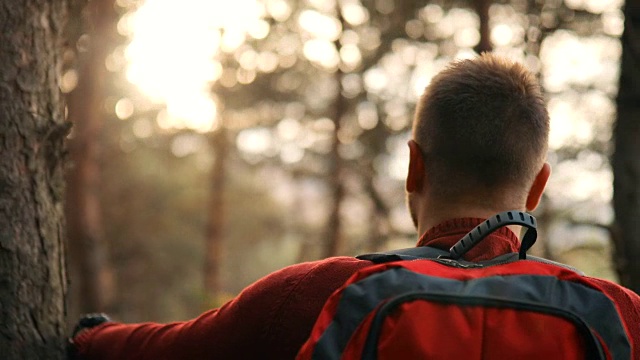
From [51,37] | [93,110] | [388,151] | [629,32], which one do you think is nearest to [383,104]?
[388,151]

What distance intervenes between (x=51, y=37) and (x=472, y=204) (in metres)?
1.54

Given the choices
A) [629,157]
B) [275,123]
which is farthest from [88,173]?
[629,157]

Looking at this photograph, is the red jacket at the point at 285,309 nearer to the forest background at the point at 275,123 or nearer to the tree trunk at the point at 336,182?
the forest background at the point at 275,123

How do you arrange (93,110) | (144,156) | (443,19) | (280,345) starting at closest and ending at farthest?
(280,345), (93,110), (443,19), (144,156)

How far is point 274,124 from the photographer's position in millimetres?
18891

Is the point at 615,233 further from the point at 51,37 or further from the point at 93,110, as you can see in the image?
the point at 93,110

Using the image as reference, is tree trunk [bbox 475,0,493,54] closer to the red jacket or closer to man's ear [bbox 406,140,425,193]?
man's ear [bbox 406,140,425,193]

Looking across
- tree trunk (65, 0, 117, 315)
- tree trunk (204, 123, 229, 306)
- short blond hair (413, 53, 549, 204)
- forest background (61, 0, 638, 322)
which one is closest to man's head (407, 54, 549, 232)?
short blond hair (413, 53, 549, 204)

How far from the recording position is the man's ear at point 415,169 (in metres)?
2.25

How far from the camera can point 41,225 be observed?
2584mm

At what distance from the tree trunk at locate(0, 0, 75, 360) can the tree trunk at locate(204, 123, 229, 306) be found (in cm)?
1665

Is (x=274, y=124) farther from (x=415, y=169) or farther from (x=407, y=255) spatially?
(x=407, y=255)

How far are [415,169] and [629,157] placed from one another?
2.13 meters

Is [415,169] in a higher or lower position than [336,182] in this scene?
higher
